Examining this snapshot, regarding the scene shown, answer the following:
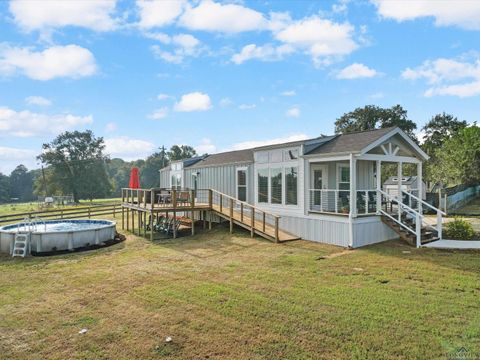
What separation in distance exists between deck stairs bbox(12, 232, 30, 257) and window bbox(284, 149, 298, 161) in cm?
967

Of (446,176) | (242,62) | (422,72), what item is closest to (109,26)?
(242,62)

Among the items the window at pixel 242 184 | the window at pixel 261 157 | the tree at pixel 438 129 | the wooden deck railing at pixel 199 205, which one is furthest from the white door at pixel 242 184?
the tree at pixel 438 129

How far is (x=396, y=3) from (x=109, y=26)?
32.5ft

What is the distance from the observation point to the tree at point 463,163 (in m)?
27.7

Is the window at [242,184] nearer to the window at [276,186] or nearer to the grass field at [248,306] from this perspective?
the window at [276,186]

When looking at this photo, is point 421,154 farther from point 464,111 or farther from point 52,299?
point 464,111

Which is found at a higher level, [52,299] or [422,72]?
[422,72]

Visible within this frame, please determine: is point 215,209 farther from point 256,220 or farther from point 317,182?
point 317,182

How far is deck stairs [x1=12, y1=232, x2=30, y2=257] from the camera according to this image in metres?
10.7

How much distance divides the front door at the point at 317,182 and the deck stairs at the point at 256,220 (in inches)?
58.9

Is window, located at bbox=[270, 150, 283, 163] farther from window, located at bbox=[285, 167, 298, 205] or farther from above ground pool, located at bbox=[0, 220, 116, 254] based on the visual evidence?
above ground pool, located at bbox=[0, 220, 116, 254]

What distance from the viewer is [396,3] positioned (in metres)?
10.0

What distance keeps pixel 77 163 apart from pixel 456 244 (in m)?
50.1

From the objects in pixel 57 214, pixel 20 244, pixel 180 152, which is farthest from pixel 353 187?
pixel 180 152
